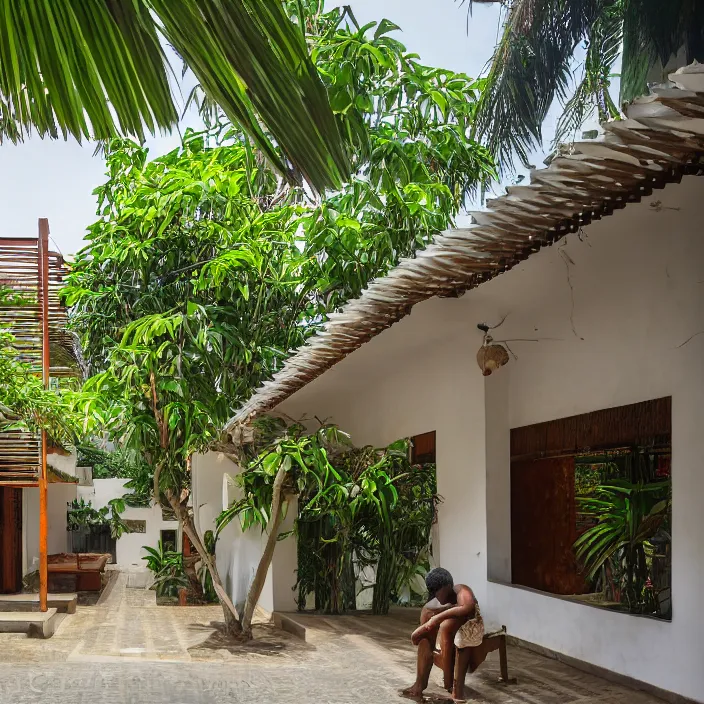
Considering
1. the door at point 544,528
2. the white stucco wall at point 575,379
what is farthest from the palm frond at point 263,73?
the door at point 544,528

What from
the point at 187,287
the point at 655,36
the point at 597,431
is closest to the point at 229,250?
the point at 187,287

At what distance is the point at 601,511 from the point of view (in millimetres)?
6410

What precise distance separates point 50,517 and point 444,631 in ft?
63.8

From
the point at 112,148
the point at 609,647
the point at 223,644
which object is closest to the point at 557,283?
the point at 609,647

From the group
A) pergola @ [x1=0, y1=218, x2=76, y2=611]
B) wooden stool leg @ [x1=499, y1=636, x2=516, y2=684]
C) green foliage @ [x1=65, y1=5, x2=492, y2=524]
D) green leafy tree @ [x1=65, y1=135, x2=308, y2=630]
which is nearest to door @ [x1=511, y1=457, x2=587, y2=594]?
wooden stool leg @ [x1=499, y1=636, x2=516, y2=684]

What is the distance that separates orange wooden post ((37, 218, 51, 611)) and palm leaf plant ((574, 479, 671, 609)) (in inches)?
270

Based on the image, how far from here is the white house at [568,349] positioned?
4090mm

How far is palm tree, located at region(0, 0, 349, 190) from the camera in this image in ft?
6.13

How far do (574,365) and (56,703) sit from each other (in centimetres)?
383

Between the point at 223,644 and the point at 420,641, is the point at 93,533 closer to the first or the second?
the point at 223,644

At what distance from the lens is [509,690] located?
18.2 ft

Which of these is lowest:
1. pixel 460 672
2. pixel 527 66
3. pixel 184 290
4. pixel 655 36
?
pixel 460 672

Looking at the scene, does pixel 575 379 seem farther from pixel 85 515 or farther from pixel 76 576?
pixel 85 515

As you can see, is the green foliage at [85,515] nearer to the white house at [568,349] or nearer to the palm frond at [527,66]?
the palm frond at [527,66]
